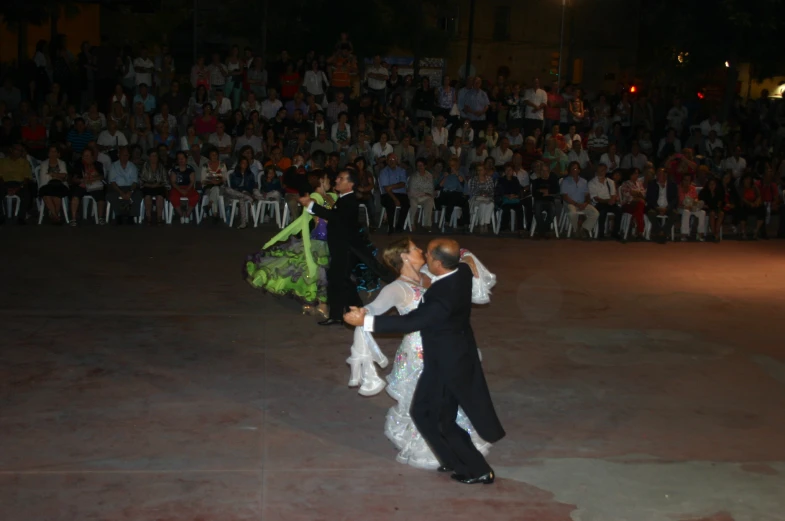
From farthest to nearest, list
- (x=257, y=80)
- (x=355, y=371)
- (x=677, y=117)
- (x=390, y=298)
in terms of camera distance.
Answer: (x=677, y=117), (x=257, y=80), (x=355, y=371), (x=390, y=298)

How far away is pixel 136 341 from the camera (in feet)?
28.1

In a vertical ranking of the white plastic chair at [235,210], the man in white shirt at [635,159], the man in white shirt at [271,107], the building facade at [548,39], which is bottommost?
the white plastic chair at [235,210]

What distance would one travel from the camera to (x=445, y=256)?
5.41 m

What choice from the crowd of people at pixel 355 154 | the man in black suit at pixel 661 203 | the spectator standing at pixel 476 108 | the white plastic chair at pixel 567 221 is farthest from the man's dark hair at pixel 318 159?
the man in black suit at pixel 661 203

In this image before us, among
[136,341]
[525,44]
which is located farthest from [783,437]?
[525,44]

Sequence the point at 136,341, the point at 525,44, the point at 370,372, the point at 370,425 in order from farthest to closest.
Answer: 1. the point at 525,44
2. the point at 136,341
3. the point at 370,372
4. the point at 370,425

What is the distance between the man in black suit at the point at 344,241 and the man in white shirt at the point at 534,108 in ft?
35.1

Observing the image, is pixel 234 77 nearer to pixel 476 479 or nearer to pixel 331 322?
pixel 331 322

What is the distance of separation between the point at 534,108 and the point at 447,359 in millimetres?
14175

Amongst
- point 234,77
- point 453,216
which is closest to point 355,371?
point 453,216

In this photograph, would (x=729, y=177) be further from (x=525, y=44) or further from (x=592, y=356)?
(x=525, y=44)

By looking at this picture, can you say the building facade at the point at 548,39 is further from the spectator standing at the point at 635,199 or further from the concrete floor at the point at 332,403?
the concrete floor at the point at 332,403

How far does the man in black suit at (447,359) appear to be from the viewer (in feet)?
17.8

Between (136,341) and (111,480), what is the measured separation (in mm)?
3053
